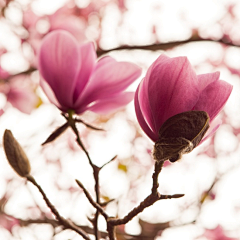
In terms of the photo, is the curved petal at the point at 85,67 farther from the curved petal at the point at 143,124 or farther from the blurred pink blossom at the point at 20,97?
the blurred pink blossom at the point at 20,97

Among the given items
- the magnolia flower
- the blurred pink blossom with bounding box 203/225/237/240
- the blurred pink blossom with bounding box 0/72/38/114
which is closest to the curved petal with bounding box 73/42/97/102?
the magnolia flower

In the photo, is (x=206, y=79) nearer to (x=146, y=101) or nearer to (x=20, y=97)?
(x=146, y=101)

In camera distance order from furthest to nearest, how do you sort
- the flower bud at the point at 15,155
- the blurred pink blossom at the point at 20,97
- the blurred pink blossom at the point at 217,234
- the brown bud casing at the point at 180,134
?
the blurred pink blossom at the point at 217,234, the blurred pink blossom at the point at 20,97, the flower bud at the point at 15,155, the brown bud casing at the point at 180,134

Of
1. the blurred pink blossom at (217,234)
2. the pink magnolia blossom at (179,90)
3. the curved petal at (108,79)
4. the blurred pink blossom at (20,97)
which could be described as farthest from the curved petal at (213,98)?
the blurred pink blossom at (217,234)

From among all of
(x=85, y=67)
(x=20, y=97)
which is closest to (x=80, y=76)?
(x=85, y=67)

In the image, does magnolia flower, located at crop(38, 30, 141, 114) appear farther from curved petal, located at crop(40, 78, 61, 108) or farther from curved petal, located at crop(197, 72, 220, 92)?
curved petal, located at crop(197, 72, 220, 92)

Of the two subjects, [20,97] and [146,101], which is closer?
[146,101]
